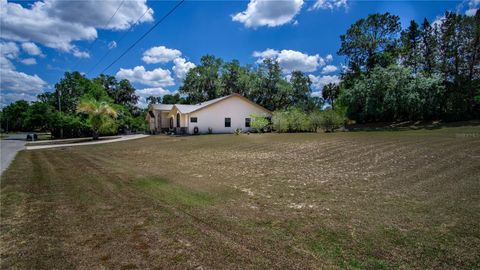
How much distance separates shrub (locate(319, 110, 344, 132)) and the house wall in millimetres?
8391

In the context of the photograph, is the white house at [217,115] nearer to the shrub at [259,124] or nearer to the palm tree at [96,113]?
the shrub at [259,124]

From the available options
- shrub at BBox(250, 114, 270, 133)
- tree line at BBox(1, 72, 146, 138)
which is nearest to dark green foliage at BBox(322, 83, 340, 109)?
shrub at BBox(250, 114, 270, 133)

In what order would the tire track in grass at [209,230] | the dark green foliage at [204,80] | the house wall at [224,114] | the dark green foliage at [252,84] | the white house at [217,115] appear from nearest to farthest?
1. the tire track in grass at [209,230]
2. the white house at [217,115]
3. the house wall at [224,114]
4. the dark green foliage at [252,84]
5. the dark green foliage at [204,80]

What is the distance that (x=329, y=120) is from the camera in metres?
23.8

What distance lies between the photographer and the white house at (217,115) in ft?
91.9

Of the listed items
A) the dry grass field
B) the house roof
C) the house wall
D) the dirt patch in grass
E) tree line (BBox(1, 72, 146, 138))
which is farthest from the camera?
the house wall

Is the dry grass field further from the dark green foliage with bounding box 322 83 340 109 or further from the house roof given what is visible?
the dark green foliage with bounding box 322 83 340 109

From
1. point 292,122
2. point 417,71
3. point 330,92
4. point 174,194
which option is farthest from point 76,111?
point 330,92

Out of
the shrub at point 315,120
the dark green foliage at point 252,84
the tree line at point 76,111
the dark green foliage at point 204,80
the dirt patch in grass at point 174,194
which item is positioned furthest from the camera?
the dark green foliage at point 204,80

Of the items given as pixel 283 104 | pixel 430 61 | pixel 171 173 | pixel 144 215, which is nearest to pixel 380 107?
pixel 430 61

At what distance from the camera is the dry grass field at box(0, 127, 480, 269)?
277cm

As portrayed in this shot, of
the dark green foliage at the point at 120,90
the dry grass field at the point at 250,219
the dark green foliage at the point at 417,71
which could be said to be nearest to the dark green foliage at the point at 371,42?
the dark green foliage at the point at 417,71

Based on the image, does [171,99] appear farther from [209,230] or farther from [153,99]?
[209,230]

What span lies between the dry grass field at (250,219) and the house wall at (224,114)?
21310 millimetres
